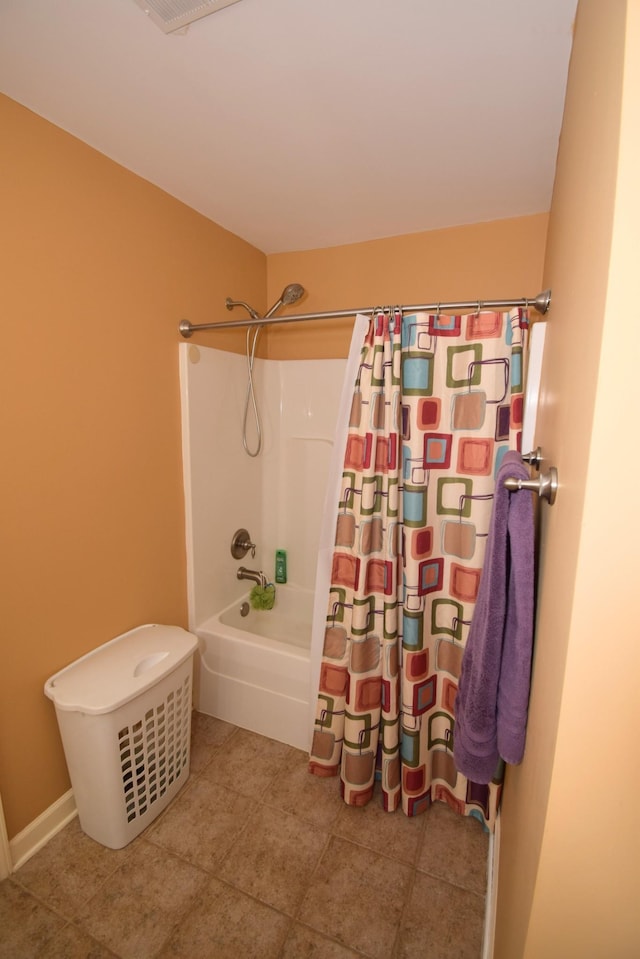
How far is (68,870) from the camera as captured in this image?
1295 mm

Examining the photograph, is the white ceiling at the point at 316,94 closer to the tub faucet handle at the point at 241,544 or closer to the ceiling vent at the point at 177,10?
the ceiling vent at the point at 177,10

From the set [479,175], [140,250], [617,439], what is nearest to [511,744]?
[617,439]

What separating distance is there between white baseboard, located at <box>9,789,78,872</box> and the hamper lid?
1.57 ft

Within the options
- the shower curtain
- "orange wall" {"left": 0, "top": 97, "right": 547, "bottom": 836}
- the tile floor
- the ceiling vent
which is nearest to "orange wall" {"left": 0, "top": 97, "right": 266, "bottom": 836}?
"orange wall" {"left": 0, "top": 97, "right": 547, "bottom": 836}

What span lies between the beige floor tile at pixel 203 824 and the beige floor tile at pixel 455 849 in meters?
0.66

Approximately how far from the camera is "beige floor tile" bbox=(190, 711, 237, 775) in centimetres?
173

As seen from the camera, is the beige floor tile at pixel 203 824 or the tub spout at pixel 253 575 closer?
the beige floor tile at pixel 203 824

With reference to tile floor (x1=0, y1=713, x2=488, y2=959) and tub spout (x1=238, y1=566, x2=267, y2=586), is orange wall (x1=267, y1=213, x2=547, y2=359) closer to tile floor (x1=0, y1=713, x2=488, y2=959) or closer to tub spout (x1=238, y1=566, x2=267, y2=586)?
tub spout (x1=238, y1=566, x2=267, y2=586)

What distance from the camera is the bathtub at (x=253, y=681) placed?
1750mm

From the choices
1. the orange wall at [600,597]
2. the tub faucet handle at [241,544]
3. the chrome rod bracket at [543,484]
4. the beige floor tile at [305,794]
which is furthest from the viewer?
the tub faucet handle at [241,544]

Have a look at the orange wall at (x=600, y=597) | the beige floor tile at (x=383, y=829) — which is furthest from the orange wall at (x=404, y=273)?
the beige floor tile at (x=383, y=829)

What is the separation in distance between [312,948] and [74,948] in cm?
65

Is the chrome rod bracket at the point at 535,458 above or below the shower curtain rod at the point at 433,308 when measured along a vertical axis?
below

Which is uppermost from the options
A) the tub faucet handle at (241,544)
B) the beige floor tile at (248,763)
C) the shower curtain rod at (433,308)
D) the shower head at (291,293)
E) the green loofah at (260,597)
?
the shower head at (291,293)
